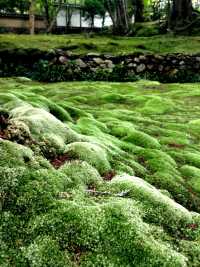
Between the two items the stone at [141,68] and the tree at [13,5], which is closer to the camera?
the stone at [141,68]

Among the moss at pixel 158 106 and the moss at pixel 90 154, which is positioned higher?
the moss at pixel 90 154

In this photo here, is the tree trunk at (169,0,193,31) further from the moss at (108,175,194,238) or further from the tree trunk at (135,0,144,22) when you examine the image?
the moss at (108,175,194,238)

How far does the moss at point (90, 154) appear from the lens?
11.8 metres

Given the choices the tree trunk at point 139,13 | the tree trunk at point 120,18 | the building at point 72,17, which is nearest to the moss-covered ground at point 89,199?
the tree trunk at point 120,18

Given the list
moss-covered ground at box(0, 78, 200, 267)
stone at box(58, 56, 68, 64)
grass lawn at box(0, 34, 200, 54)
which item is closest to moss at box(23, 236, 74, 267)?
moss-covered ground at box(0, 78, 200, 267)

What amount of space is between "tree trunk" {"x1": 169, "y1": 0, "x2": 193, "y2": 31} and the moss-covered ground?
38.8 meters

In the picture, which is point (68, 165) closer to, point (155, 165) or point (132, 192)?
point (132, 192)

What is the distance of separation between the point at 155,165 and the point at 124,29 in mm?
43420

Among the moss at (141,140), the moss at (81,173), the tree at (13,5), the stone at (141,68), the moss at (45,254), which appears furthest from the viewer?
the tree at (13,5)

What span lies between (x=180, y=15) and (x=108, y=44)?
1205 centimetres

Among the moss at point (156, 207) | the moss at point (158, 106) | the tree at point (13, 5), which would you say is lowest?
the moss at point (158, 106)

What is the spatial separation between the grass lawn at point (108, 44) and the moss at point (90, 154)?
30859mm

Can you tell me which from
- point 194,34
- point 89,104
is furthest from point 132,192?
point 194,34

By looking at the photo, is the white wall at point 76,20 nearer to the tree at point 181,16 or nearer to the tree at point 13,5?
the tree at point 13,5
